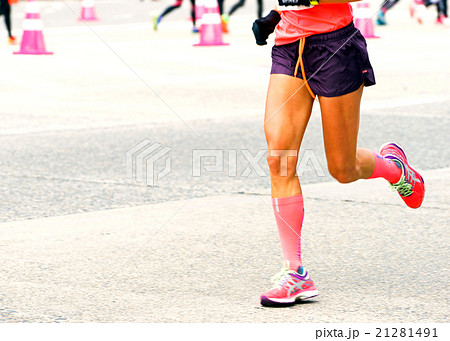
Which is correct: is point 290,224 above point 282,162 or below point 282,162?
below

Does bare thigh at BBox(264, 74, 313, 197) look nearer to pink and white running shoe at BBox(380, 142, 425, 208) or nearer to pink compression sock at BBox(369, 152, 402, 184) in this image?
pink compression sock at BBox(369, 152, 402, 184)

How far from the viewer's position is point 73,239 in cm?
550

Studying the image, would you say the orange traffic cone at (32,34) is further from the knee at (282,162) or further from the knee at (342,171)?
the knee at (282,162)

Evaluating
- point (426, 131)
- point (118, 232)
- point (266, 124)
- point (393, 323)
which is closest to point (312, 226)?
point (118, 232)

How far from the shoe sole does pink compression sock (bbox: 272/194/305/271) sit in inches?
7.4

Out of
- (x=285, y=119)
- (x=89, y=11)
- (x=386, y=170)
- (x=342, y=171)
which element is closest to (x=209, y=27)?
(x=89, y=11)

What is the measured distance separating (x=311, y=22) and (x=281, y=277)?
1184 millimetres

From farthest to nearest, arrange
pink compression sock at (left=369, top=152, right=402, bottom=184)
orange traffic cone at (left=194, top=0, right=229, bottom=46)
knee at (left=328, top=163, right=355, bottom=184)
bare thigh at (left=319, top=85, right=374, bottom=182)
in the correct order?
1. orange traffic cone at (left=194, top=0, right=229, bottom=46)
2. pink compression sock at (left=369, top=152, right=402, bottom=184)
3. knee at (left=328, top=163, right=355, bottom=184)
4. bare thigh at (left=319, top=85, right=374, bottom=182)

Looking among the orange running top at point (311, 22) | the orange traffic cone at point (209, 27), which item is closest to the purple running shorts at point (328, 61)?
the orange running top at point (311, 22)

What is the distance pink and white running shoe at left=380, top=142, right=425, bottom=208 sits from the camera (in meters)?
5.59

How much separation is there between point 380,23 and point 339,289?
683 inches

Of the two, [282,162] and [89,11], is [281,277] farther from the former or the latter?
[89,11]

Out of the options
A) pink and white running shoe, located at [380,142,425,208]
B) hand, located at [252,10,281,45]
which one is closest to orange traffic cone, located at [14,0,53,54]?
pink and white running shoe, located at [380,142,425,208]

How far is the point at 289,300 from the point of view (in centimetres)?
429
